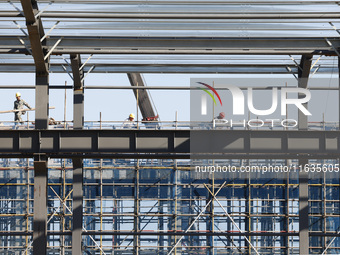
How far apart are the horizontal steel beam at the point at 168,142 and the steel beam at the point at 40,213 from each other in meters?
0.62

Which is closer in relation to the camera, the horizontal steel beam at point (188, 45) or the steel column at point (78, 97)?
the horizontal steel beam at point (188, 45)

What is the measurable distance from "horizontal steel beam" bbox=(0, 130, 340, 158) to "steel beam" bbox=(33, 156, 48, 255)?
623 millimetres

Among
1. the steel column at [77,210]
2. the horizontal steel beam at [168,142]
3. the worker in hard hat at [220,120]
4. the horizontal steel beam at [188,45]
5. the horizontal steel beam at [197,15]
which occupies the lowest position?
the steel column at [77,210]

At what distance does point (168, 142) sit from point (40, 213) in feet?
13.5

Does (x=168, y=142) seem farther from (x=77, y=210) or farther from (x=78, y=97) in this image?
(x=78, y=97)

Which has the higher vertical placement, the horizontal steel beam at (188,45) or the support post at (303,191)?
the horizontal steel beam at (188,45)

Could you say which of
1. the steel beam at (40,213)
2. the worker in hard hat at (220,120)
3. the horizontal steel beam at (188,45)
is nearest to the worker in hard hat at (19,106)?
the worker in hard hat at (220,120)

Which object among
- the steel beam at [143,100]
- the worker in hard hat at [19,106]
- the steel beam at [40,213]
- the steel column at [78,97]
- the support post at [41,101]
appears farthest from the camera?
the steel beam at [143,100]

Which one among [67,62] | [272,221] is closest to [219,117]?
[272,221]

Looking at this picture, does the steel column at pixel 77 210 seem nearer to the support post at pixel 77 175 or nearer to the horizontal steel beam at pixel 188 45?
the support post at pixel 77 175

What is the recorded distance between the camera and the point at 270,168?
29688mm

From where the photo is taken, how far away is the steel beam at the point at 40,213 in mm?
19594

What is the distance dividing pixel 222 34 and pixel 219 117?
7902 millimetres

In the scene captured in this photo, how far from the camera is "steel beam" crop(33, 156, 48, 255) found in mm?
19594
